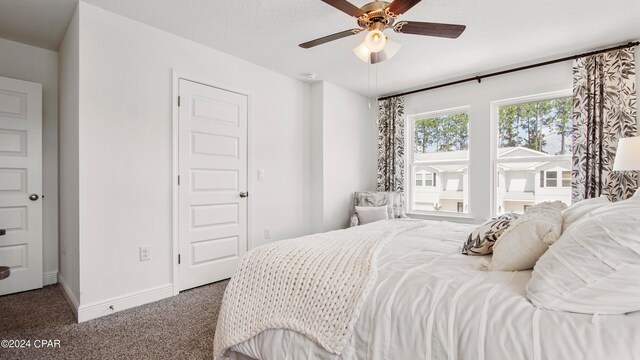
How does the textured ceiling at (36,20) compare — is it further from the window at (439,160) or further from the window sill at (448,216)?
the window sill at (448,216)

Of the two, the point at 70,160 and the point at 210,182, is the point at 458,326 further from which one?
the point at 70,160

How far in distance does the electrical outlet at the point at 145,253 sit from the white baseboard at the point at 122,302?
283 millimetres

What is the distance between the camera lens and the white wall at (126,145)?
7.64 feet

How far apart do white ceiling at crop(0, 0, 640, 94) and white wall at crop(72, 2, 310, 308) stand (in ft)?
0.61

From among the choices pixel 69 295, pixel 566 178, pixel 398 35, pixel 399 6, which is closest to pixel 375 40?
pixel 399 6

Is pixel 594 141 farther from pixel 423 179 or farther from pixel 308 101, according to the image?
pixel 308 101

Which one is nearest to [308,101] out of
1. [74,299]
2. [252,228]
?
[252,228]

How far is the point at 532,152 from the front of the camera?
3.54 metres

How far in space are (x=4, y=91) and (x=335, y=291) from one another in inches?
142

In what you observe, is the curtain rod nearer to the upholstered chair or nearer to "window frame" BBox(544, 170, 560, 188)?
"window frame" BBox(544, 170, 560, 188)

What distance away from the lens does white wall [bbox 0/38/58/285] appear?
9.83 ft

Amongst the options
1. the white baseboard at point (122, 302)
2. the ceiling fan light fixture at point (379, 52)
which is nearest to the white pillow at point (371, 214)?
the ceiling fan light fixture at point (379, 52)

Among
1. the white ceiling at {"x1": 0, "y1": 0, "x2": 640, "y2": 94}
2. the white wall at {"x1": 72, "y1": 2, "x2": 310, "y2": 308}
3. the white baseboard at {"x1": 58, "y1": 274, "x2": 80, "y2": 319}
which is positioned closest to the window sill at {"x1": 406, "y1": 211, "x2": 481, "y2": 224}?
the white ceiling at {"x1": 0, "y1": 0, "x2": 640, "y2": 94}

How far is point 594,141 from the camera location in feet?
9.76
